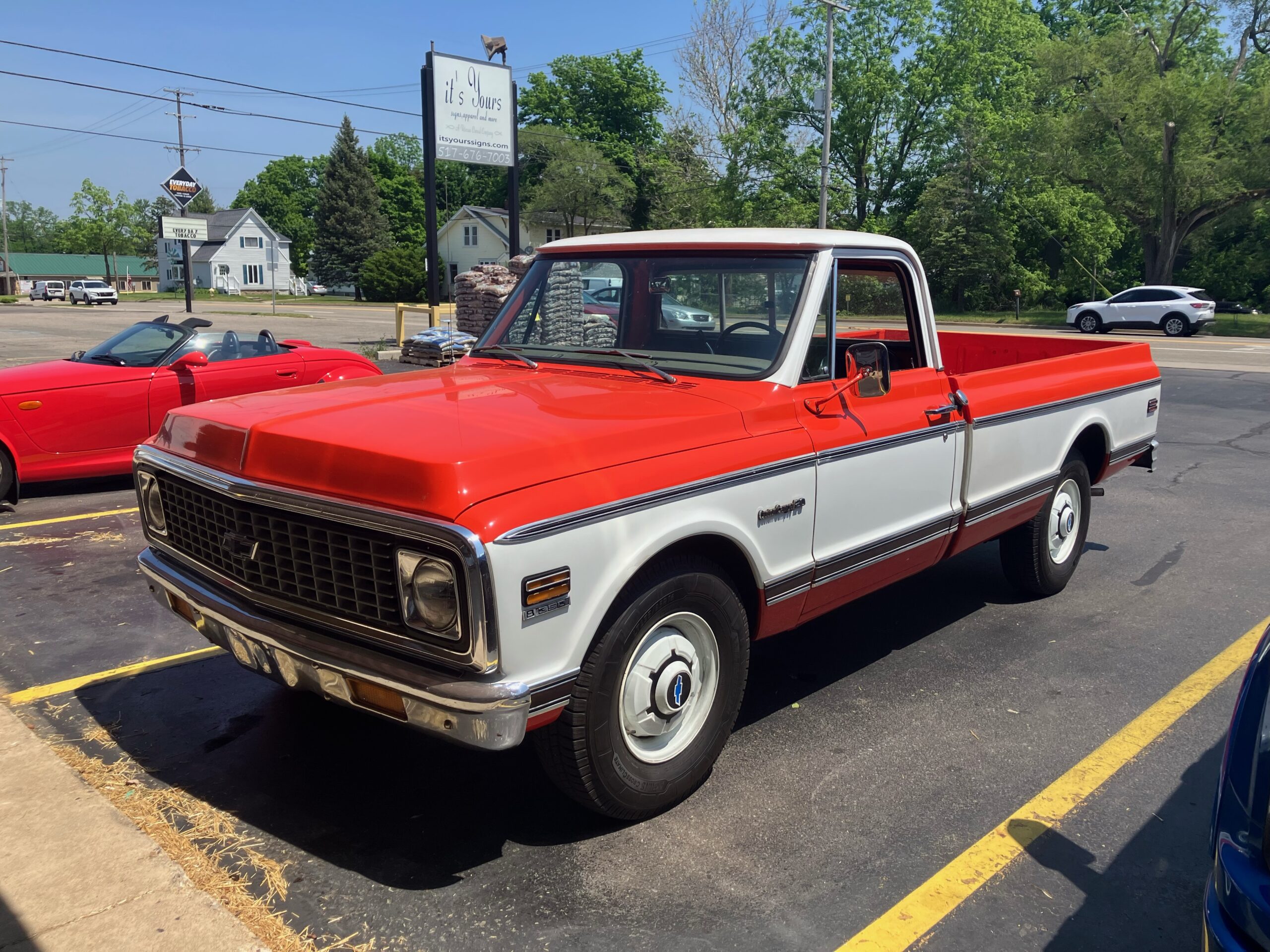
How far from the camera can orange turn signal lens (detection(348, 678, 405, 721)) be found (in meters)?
2.81

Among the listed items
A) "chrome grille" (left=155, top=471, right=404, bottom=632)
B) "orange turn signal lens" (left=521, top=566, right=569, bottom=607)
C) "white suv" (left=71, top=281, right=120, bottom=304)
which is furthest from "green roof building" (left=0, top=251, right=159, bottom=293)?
"orange turn signal lens" (left=521, top=566, right=569, bottom=607)

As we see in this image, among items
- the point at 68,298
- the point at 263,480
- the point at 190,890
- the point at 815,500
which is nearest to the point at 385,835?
the point at 190,890

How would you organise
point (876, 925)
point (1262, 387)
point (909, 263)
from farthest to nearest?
1. point (1262, 387)
2. point (909, 263)
3. point (876, 925)

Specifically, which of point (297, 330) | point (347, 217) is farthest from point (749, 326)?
point (347, 217)

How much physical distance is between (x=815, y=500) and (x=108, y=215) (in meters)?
123

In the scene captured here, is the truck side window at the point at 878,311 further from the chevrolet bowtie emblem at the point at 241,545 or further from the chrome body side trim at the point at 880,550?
the chevrolet bowtie emblem at the point at 241,545

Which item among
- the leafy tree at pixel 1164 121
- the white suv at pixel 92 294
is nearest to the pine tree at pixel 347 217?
the white suv at pixel 92 294

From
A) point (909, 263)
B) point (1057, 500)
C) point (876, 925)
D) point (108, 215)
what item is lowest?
point (876, 925)

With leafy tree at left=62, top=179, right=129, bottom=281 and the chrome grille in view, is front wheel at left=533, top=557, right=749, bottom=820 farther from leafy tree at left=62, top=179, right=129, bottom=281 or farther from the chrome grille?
leafy tree at left=62, top=179, right=129, bottom=281

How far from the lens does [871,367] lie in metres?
4.01

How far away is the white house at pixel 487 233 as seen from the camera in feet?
216

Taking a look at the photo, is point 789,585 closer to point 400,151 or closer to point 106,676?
point 106,676

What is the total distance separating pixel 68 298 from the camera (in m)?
59.8

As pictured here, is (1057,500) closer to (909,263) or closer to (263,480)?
(909,263)
